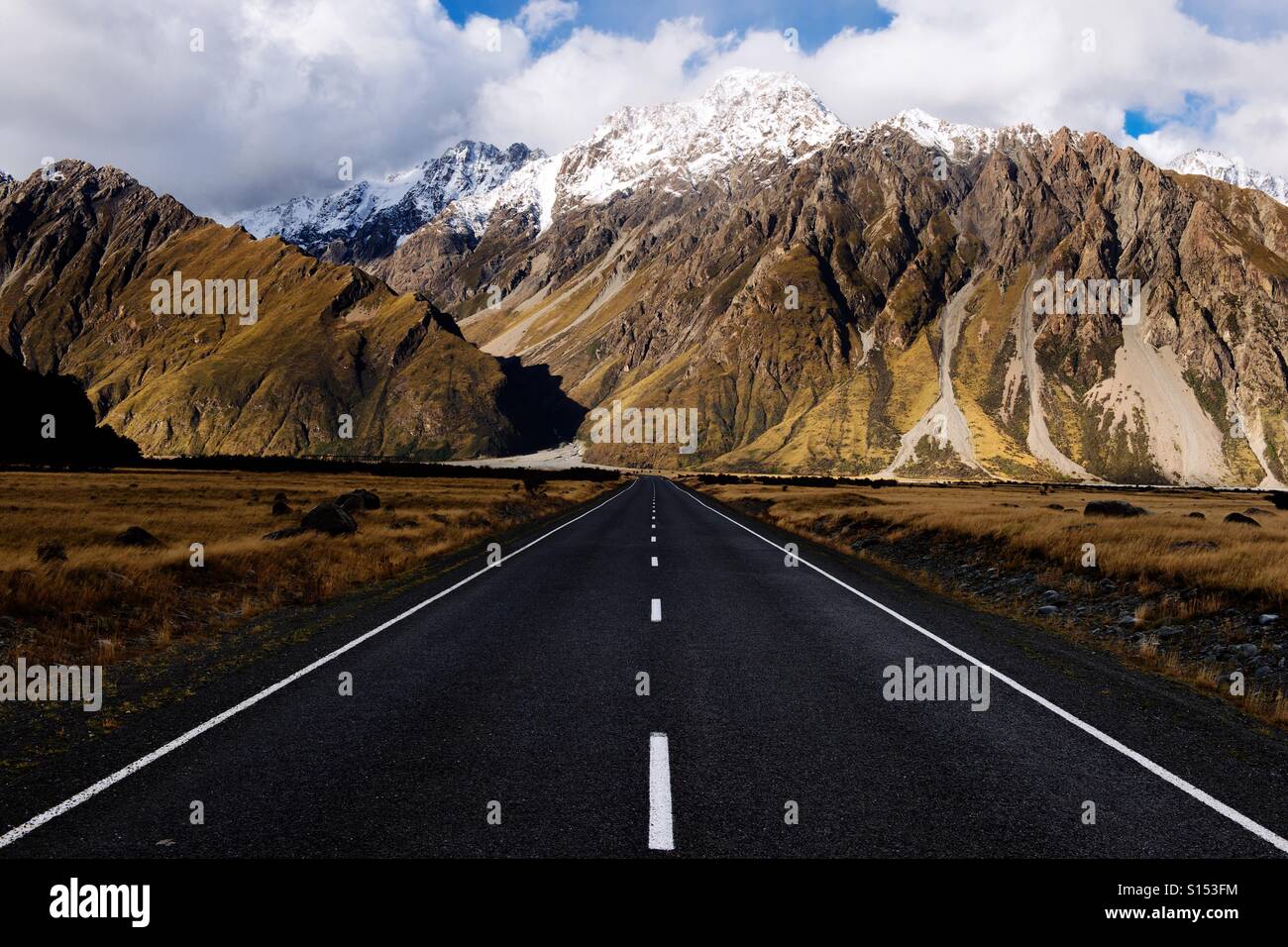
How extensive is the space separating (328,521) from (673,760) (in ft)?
68.4

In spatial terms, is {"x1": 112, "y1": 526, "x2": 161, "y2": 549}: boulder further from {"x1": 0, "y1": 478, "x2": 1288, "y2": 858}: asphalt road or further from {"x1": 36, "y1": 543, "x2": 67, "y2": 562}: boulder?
{"x1": 0, "y1": 478, "x2": 1288, "y2": 858}: asphalt road

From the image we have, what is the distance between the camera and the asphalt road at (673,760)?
4867mm

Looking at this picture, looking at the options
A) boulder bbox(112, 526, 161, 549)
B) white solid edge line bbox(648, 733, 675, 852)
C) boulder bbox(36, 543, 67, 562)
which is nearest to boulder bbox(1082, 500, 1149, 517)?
white solid edge line bbox(648, 733, 675, 852)

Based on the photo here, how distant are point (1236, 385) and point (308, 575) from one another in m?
212

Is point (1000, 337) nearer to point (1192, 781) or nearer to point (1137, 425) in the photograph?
point (1137, 425)

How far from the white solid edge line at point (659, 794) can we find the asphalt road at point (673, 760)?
0.08 ft

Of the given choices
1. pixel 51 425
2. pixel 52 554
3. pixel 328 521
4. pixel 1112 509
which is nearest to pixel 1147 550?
pixel 1112 509

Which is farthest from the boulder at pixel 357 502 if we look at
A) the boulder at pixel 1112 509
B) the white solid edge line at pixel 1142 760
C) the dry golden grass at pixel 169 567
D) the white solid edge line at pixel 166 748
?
the boulder at pixel 1112 509

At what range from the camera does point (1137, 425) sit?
167125 millimetres

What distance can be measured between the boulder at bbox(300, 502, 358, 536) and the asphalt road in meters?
13.8

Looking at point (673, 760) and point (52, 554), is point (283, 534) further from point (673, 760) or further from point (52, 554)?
point (673, 760)

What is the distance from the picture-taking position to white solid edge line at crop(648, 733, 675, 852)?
15.6 feet

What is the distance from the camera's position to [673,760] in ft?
20.1
